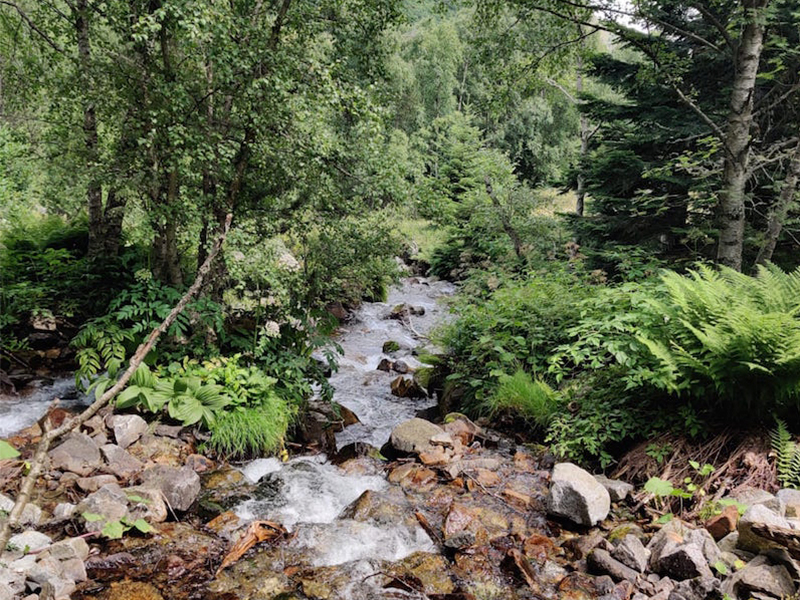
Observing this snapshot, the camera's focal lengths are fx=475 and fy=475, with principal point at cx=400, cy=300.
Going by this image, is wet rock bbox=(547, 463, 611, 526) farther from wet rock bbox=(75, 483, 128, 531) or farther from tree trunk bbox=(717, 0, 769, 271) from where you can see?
tree trunk bbox=(717, 0, 769, 271)

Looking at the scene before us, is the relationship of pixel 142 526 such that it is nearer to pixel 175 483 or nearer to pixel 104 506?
pixel 104 506

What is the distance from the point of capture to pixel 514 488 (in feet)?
15.0

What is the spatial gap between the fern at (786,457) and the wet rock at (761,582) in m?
1.10

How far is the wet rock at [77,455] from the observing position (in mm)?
4389

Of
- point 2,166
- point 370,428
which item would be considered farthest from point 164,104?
point 370,428

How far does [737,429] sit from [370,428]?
4.28 meters

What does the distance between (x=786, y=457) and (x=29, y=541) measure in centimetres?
561

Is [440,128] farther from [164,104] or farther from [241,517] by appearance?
[241,517]

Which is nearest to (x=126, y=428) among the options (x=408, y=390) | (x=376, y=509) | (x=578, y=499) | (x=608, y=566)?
(x=376, y=509)

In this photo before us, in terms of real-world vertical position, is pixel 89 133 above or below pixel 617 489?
above

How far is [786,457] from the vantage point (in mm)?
3719

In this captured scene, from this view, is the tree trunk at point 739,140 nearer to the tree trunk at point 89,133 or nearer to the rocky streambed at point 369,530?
the rocky streambed at point 369,530

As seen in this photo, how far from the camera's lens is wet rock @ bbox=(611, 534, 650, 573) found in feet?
10.7

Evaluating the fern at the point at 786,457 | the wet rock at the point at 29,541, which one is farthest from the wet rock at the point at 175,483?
the fern at the point at 786,457
